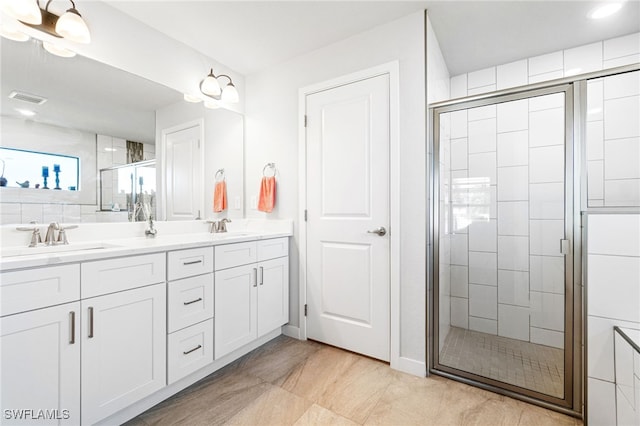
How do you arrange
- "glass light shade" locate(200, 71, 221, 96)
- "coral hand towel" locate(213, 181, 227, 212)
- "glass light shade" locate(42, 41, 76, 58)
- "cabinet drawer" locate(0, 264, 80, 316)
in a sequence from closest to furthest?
"cabinet drawer" locate(0, 264, 80, 316) → "glass light shade" locate(42, 41, 76, 58) → "glass light shade" locate(200, 71, 221, 96) → "coral hand towel" locate(213, 181, 227, 212)

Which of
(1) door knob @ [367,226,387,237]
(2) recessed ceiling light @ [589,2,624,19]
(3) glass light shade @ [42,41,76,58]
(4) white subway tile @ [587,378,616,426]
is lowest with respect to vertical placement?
(4) white subway tile @ [587,378,616,426]

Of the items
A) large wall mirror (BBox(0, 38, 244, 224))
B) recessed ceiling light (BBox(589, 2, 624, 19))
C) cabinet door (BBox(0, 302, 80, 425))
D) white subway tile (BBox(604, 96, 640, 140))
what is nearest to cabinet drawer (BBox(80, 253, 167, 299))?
cabinet door (BBox(0, 302, 80, 425))

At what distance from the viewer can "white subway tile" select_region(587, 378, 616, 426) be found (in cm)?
140

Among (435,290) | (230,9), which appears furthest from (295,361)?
(230,9)

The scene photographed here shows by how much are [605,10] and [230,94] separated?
107 inches

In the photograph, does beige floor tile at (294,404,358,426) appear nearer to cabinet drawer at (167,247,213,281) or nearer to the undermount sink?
cabinet drawer at (167,247,213,281)

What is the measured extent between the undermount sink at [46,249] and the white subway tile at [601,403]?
271cm

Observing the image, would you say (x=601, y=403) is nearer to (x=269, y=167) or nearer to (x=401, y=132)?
(x=401, y=132)

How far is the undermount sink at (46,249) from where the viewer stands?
1.38 metres

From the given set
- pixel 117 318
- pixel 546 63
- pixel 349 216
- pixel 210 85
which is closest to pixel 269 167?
pixel 210 85

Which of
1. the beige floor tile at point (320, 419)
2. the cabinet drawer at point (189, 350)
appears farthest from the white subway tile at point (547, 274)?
the cabinet drawer at point (189, 350)

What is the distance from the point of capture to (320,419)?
59.2 inches

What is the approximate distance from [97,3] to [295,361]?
2.65m

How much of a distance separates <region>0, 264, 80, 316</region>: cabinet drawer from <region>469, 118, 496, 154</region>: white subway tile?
2.31 m
